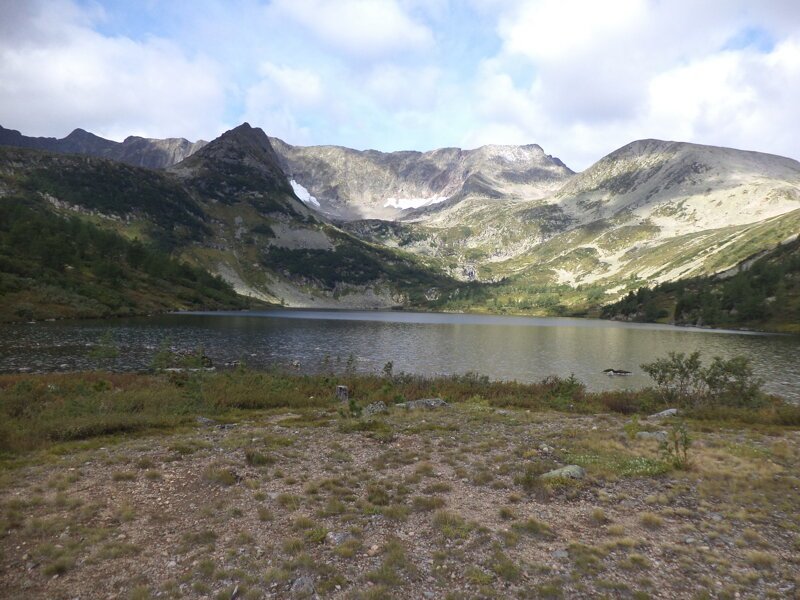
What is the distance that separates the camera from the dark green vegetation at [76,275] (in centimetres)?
9719

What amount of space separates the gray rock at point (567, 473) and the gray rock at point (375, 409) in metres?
14.9

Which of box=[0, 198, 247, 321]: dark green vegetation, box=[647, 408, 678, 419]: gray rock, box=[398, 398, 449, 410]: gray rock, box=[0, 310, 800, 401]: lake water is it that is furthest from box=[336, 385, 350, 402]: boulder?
box=[0, 198, 247, 321]: dark green vegetation

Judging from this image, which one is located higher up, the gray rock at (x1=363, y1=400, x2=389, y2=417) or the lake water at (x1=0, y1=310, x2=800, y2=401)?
the gray rock at (x1=363, y1=400, x2=389, y2=417)

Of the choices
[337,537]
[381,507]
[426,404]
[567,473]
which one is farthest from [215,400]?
[567,473]

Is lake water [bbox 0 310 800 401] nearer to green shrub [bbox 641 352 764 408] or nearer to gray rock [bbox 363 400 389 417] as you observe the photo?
green shrub [bbox 641 352 764 408]

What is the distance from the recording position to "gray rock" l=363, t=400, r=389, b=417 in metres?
30.1

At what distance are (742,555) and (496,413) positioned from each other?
2022 centimetres

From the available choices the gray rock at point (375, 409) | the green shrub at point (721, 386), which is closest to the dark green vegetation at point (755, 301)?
the green shrub at point (721, 386)

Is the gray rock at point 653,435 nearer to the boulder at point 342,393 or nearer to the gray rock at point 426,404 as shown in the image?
the gray rock at point 426,404

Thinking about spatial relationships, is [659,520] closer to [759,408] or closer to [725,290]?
[759,408]

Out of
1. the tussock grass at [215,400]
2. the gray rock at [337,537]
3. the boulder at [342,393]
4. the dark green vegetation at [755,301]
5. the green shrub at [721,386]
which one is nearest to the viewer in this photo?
the gray rock at [337,537]

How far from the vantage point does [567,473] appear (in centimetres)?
1697

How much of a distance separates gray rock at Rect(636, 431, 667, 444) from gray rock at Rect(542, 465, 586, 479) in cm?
788

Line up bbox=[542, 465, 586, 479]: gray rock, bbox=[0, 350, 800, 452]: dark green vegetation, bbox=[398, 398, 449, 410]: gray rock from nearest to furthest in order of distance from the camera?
bbox=[542, 465, 586, 479]: gray rock
bbox=[0, 350, 800, 452]: dark green vegetation
bbox=[398, 398, 449, 410]: gray rock
